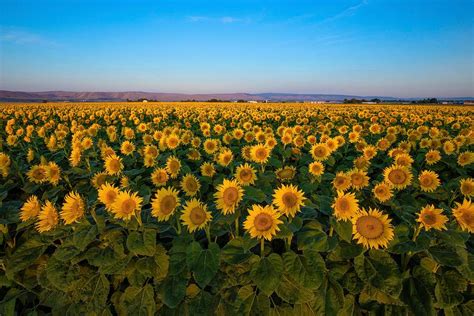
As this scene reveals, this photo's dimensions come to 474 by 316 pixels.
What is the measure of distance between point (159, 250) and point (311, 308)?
1.53m

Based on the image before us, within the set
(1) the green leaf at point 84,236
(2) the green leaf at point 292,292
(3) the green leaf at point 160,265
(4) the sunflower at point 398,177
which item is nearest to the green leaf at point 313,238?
(2) the green leaf at point 292,292

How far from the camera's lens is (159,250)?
2658 millimetres

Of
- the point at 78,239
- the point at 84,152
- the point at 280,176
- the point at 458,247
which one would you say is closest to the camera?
the point at 458,247

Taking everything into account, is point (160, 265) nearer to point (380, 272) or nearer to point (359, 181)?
point (380, 272)

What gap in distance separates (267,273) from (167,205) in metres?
1.28

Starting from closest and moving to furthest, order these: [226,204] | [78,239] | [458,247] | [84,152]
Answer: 1. [458,247]
2. [78,239]
3. [226,204]
4. [84,152]

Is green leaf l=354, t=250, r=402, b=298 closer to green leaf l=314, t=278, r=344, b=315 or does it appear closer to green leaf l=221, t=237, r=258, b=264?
green leaf l=314, t=278, r=344, b=315

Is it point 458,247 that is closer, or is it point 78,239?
point 458,247

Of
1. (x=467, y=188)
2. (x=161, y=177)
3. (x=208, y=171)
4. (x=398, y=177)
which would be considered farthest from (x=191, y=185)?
(x=467, y=188)

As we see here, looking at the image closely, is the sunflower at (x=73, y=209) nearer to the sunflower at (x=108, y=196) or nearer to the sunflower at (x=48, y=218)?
the sunflower at (x=48, y=218)

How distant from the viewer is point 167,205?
2967 millimetres

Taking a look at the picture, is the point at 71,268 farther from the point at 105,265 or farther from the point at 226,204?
the point at 226,204

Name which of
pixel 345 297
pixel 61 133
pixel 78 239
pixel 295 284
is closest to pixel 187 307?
pixel 295 284

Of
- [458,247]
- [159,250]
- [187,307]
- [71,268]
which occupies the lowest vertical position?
[187,307]
